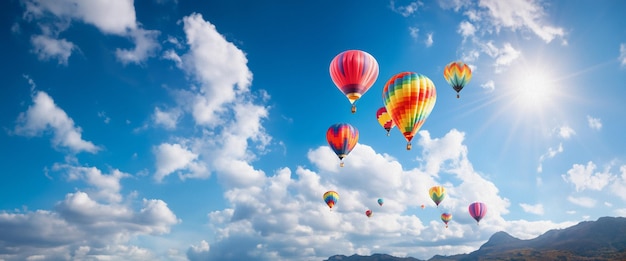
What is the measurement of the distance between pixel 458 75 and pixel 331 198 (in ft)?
163

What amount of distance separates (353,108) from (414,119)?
7.65 meters

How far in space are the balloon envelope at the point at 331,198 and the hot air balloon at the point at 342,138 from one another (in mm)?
38370

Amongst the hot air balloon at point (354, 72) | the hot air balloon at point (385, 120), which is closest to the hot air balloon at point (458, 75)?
the hot air balloon at point (385, 120)

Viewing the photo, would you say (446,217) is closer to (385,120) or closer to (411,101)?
(385,120)

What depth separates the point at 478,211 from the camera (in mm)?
93750

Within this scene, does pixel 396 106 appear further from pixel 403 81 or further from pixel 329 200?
pixel 329 200

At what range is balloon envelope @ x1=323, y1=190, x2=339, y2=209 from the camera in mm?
97000

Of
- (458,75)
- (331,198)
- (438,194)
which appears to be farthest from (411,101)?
(331,198)

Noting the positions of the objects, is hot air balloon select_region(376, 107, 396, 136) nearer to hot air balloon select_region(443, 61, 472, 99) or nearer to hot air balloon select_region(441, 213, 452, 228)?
hot air balloon select_region(443, 61, 472, 99)

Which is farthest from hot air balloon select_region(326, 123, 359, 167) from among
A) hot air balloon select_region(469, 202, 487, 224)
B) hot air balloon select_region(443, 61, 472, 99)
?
hot air balloon select_region(469, 202, 487, 224)

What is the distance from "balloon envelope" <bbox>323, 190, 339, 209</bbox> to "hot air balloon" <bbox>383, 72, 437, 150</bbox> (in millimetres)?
54313

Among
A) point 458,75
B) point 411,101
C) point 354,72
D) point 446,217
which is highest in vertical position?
point 458,75

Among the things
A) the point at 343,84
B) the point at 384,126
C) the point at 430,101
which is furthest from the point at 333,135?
the point at 430,101

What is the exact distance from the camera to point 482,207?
309 ft
